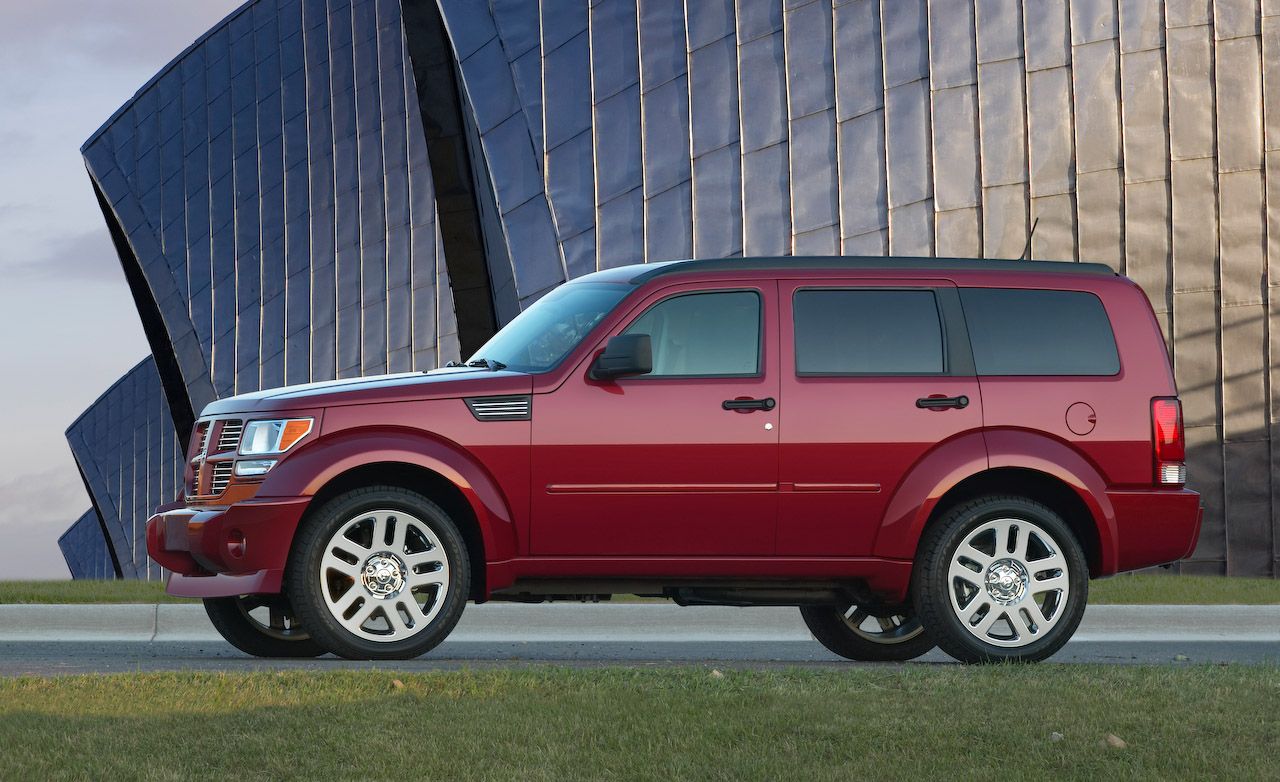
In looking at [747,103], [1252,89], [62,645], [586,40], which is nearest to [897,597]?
[62,645]

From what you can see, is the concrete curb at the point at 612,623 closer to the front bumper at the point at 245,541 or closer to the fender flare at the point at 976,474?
the fender flare at the point at 976,474

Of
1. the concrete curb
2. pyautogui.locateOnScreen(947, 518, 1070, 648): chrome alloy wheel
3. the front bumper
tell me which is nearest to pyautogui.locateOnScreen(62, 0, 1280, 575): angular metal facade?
the concrete curb

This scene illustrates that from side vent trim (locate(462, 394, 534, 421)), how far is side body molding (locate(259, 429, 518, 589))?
8.0 inches

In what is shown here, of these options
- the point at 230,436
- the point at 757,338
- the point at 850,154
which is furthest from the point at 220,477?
the point at 850,154

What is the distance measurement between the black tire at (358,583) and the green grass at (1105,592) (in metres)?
5.66

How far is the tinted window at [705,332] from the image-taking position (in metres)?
7.79

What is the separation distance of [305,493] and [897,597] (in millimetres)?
2937

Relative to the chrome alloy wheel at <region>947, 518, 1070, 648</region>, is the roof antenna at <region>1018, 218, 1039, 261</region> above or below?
above

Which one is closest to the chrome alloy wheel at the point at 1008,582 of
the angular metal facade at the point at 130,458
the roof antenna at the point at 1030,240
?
the roof antenna at the point at 1030,240

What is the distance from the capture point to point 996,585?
7.90m

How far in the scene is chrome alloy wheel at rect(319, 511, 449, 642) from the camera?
753 centimetres

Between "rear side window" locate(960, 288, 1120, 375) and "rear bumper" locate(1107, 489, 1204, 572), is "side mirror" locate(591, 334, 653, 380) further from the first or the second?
"rear bumper" locate(1107, 489, 1204, 572)

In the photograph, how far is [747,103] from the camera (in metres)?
24.4

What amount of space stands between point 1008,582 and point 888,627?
4.18ft
